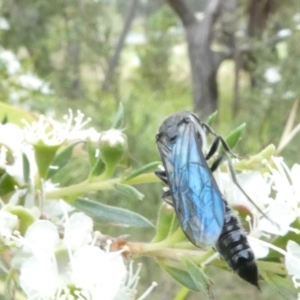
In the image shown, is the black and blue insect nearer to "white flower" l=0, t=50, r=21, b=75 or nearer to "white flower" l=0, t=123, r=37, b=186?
"white flower" l=0, t=123, r=37, b=186

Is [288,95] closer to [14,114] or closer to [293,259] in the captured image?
[14,114]

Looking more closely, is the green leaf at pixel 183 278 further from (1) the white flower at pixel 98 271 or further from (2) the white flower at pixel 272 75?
(2) the white flower at pixel 272 75

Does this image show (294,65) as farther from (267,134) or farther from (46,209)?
(46,209)

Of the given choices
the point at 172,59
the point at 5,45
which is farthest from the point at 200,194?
the point at 172,59

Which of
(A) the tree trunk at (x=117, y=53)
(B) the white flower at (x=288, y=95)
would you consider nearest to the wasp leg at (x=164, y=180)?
(B) the white flower at (x=288, y=95)

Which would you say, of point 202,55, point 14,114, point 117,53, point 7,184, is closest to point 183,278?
point 7,184
